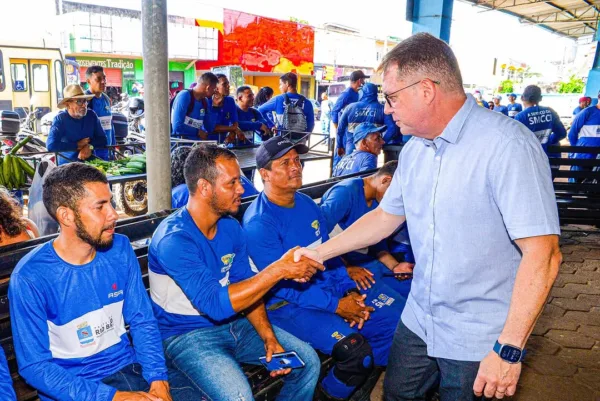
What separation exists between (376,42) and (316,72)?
842cm

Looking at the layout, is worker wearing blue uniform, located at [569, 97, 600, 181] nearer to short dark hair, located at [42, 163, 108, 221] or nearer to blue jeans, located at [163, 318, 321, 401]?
blue jeans, located at [163, 318, 321, 401]

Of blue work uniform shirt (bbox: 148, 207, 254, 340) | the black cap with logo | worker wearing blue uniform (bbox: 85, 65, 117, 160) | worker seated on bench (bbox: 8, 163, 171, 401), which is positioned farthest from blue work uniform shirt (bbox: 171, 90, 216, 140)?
worker seated on bench (bbox: 8, 163, 171, 401)

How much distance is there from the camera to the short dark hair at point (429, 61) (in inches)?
75.4

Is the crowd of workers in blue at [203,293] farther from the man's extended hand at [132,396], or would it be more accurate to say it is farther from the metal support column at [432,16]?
the metal support column at [432,16]

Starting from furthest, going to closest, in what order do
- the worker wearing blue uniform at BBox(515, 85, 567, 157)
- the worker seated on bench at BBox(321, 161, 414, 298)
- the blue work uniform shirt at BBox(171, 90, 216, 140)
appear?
the worker wearing blue uniform at BBox(515, 85, 567, 157) < the blue work uniform shirt at BBox(171, 90, 216, 140) < the worker seated on bench at BBox(321, 161, 414, 298)

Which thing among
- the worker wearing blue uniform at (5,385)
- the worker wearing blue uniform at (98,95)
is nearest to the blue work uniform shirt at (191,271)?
the worker wearing blue uniform at (5,385)

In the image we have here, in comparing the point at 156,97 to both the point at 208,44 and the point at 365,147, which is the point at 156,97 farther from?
the point at 208,44

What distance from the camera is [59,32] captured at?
72.1 ft

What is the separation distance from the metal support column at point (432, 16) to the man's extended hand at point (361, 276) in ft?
18.0

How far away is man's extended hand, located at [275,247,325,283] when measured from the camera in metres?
2.49

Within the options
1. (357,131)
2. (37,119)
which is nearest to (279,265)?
(357,131)

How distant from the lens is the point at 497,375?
5.81ft

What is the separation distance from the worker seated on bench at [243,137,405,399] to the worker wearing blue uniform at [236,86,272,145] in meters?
4.78

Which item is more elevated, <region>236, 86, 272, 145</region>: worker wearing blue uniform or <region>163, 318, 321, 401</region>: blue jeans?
<region>236, 86, 272, 145</region>: worker wearing blue uniform
